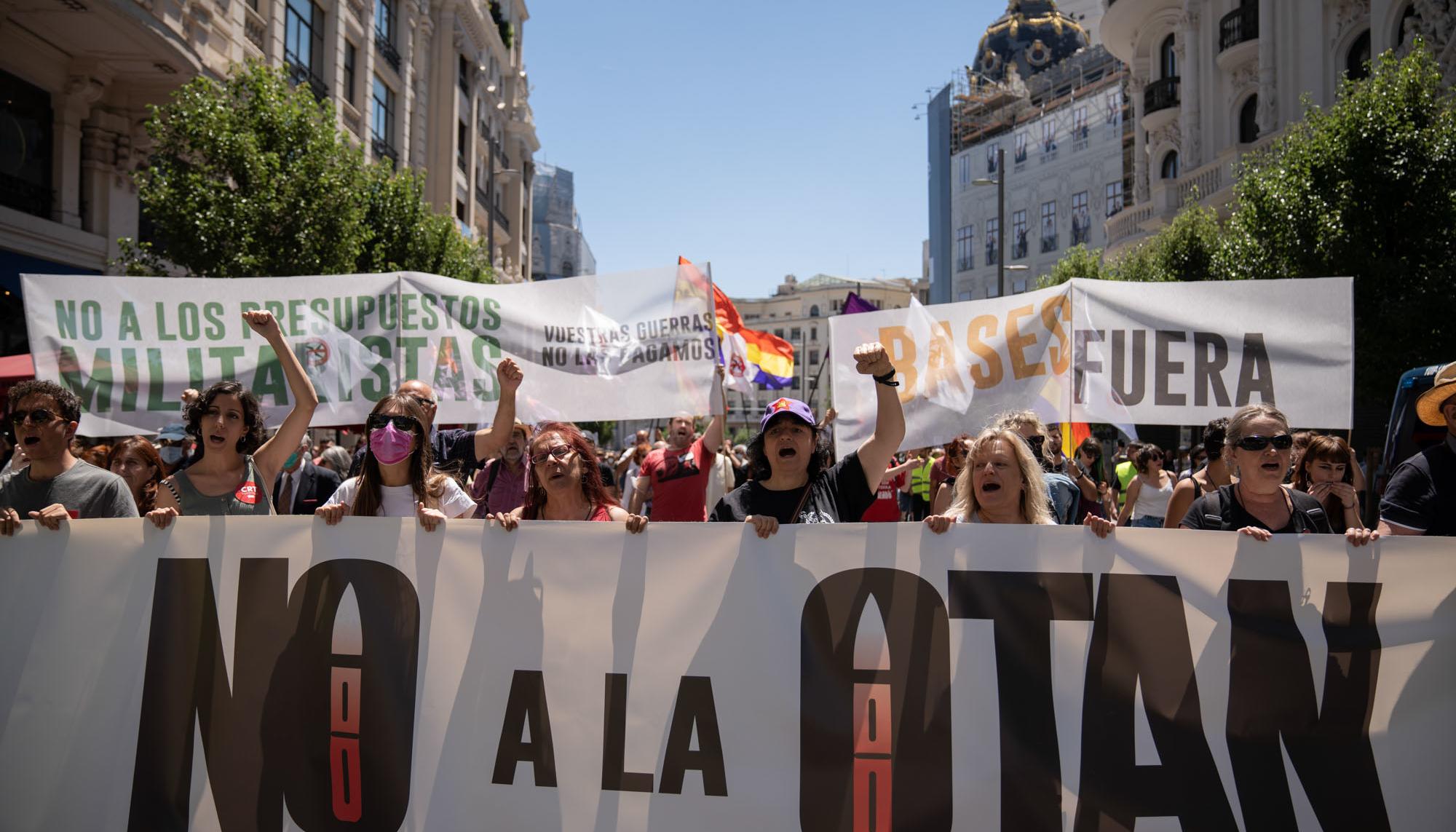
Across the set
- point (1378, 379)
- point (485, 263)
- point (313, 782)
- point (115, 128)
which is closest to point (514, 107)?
point (485, 263)

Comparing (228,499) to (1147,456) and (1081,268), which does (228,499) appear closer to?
(1147,456)

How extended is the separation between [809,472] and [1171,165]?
3205cm

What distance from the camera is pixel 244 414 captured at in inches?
171

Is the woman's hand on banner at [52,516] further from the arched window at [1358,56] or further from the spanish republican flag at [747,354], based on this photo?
the arched window at [1358,56]

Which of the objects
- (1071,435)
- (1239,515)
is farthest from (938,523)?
(1071,435)

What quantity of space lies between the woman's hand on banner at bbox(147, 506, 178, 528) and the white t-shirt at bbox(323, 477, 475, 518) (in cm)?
56

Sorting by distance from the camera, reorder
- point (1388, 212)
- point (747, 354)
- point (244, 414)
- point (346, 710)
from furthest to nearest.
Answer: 1. point (1388, 212)
2. point (747, 354)
3. point (244, 414)
4. point (346, 710)

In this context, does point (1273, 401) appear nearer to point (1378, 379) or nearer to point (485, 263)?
point (1378, 379)

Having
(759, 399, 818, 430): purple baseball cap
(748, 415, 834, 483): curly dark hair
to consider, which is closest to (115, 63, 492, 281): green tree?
(748, 415, 834, 483): curly dark hair

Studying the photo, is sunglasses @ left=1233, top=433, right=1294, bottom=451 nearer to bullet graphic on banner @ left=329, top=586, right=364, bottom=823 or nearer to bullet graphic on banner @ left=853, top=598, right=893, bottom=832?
bullet graphic on banner @ left=853, top=598, right=893, bottom=832

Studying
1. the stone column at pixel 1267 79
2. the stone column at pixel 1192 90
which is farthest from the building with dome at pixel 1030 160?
the stone column at pixel 1267 79

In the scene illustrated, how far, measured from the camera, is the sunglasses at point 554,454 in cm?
421

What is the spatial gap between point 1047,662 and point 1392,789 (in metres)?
1.14

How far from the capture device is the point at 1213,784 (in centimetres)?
343
